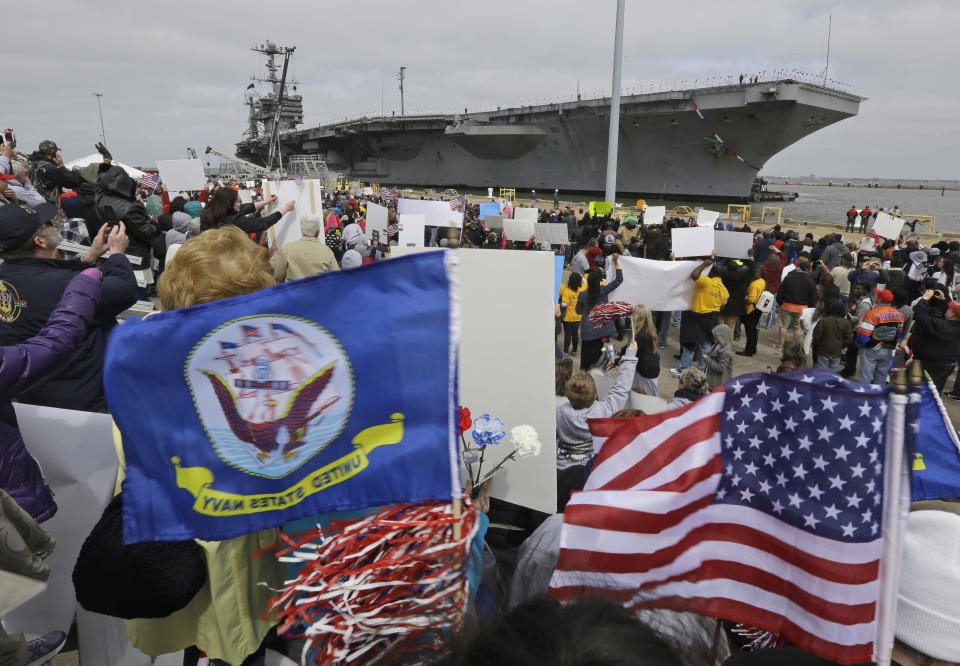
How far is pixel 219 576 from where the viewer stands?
60.3 inches

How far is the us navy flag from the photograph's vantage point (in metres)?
1.40

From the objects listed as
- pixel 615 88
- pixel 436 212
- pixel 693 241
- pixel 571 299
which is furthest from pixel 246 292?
pixel 615 88

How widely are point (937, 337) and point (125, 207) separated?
8309 mm

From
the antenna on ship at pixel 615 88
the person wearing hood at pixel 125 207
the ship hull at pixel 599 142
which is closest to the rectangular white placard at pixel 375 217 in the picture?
the antenna on ship at pixel 615 88

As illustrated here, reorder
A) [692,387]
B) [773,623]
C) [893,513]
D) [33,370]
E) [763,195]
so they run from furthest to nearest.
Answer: [763,195] < [692,387] < [33,370] < [773,623] < [893,513]

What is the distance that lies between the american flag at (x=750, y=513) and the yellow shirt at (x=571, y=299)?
17.7 feet

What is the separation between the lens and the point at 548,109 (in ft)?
114

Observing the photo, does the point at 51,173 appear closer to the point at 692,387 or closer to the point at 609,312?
the point at 609,312

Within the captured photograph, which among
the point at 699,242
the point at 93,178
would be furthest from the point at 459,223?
the point at 93,178

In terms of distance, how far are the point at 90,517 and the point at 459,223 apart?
26.6ft

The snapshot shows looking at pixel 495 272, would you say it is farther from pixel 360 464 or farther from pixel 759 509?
pixel 759 509

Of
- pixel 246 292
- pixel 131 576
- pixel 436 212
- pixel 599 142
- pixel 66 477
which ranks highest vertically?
pixel 599 142

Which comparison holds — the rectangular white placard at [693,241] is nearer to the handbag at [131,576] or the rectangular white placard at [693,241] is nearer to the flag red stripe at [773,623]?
the flag red stripe at [773,623]

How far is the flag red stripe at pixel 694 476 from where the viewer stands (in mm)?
1611
